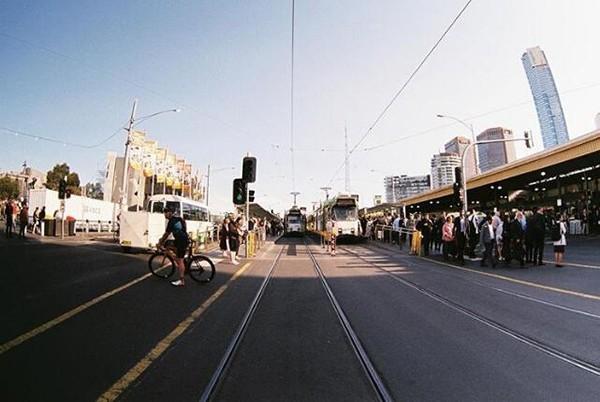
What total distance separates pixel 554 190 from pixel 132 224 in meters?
55.9

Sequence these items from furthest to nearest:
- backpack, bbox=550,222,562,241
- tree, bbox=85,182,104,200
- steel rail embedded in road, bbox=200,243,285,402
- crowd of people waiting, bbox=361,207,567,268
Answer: tree, bbox=85,182,104,200, crowd of people waiting, bbox=361,207,567,268, backpack, bbox=550,222,562,241, steel rail embedded in road, bbox=200,243,285,402

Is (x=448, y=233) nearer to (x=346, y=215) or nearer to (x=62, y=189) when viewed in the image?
(x=346, y=215)

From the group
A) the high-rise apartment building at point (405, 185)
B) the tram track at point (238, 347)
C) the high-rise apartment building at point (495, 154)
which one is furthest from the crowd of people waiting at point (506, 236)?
the high-rise apartment building at point (405, 185)

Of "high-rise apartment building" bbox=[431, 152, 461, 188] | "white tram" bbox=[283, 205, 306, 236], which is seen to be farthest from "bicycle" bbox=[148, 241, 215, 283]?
"high-rise apartment building" bbox=[431, 152, 461, 188]

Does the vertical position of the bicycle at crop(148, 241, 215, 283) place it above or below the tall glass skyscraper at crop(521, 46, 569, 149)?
below

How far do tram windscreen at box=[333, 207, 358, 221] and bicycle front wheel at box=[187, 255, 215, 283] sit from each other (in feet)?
66.1

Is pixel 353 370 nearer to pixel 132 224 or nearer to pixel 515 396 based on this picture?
pixel 515 396

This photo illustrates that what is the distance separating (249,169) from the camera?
1759 centimetres

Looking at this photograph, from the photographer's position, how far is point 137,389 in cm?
379

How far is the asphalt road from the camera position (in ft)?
12.8

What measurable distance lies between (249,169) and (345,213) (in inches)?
557

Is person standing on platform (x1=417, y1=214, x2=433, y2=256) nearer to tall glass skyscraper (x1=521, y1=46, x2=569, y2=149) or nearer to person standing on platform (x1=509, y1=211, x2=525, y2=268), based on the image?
person standing on platform (x1=509, y1=211, x2=525, y2=268)

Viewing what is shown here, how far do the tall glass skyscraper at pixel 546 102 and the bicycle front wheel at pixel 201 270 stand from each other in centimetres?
5880

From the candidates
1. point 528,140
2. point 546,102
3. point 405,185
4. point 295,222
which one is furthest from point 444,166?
point 528,140
